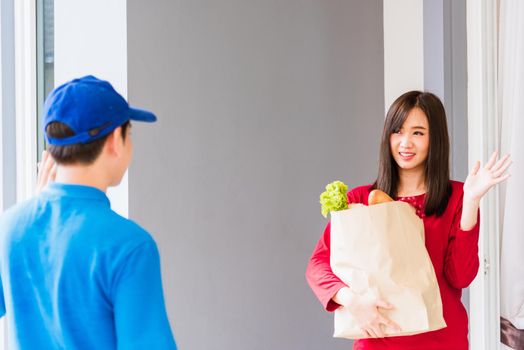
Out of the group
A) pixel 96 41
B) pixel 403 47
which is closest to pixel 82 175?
pixel 96 41

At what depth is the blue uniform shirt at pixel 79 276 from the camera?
3.52ft

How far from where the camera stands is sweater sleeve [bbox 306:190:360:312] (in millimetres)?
1671

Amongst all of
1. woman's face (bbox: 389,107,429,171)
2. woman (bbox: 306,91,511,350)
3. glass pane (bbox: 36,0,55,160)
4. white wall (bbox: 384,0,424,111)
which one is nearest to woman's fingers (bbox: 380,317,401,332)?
woman (bbox: 306,91,511,350)

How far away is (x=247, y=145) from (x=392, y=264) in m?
1.22

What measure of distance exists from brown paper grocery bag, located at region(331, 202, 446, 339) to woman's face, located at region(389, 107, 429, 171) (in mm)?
189

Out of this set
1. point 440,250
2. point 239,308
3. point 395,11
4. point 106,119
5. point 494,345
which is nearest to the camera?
point 106,119

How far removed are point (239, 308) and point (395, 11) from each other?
4.76 ft

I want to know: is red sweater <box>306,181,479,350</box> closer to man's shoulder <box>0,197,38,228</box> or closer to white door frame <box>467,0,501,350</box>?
white door frame <box>467,0,501,350</box>

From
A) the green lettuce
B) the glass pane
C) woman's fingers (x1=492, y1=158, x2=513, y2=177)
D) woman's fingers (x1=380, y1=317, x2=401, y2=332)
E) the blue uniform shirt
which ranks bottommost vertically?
woman's fingers (x1=380, y1=317, x2=401, y2=332)

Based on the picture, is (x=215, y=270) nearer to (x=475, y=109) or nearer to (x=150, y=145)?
(x=150, y=145)

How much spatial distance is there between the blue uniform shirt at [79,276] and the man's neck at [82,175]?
14mm

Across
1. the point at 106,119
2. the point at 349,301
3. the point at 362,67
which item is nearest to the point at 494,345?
the point at 349,301

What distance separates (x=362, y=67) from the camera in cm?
304

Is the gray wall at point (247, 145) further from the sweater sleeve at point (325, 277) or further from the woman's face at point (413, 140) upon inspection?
the woman's face at point (413, 140)
